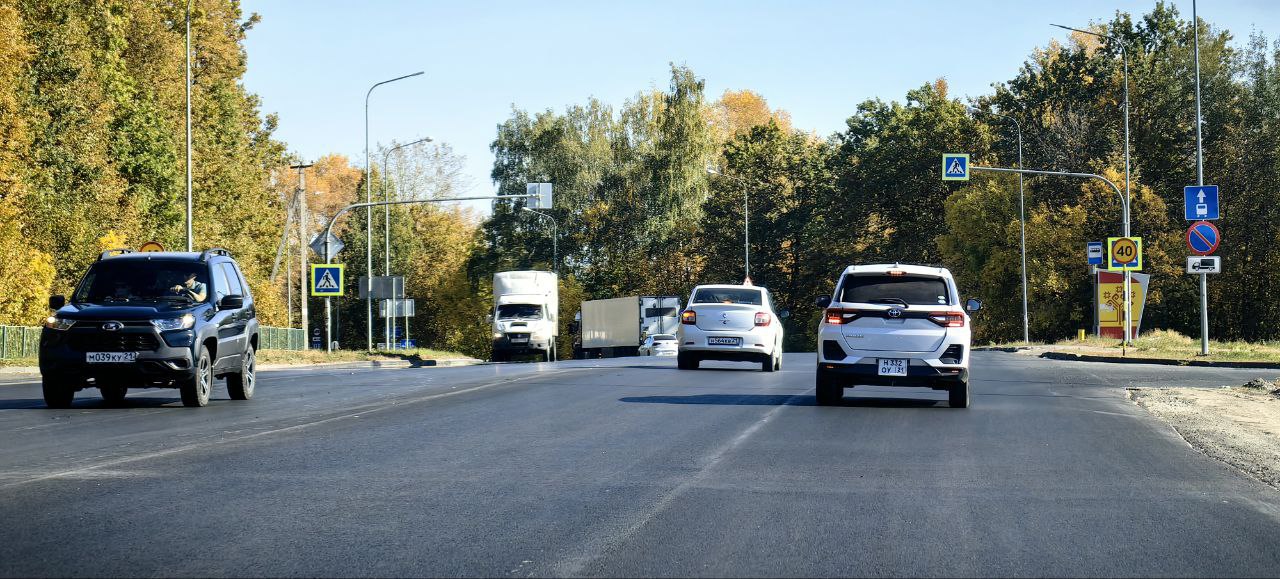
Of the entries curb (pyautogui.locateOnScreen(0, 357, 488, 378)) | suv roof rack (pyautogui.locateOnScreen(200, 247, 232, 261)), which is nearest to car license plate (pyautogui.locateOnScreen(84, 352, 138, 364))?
suv roof rack (pyautogui.locateOnScreen(200, 247, 232, 261))

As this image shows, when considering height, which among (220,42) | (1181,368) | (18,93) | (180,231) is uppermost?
(220,42)

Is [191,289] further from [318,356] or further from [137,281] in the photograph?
[318,356]

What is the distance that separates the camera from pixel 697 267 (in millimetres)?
84812

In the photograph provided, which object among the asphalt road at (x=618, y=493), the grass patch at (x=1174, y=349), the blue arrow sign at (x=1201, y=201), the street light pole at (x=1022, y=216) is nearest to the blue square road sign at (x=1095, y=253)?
the grass patch at (x=1174, y=349)

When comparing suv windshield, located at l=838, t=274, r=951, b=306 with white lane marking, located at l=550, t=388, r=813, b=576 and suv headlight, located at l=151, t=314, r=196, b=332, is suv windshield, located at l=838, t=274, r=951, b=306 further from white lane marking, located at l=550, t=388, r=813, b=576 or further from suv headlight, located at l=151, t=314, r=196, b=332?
suv headlight, located at l=151, t=314, r=196, b=332

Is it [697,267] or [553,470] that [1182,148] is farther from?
[553,470]

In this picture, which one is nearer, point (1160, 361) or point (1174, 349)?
point (1160, 361)

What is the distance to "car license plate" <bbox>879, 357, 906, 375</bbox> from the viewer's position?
647 inches

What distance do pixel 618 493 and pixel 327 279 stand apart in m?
33.8

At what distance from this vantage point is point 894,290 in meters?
16.9

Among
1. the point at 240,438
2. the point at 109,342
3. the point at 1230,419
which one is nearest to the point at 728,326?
the point at 1230,419

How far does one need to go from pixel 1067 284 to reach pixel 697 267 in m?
27.0

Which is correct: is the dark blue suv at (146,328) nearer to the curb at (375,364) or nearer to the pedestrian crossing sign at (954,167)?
the curb at (375,364)

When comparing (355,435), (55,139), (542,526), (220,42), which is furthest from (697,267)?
(542,526)
